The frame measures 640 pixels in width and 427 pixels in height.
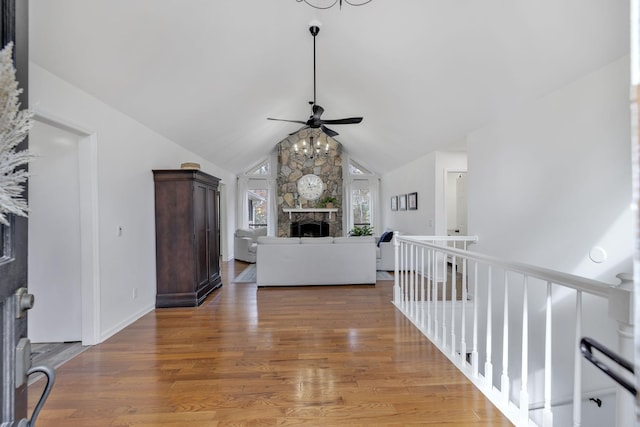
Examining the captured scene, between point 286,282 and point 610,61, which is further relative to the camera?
point 286,282

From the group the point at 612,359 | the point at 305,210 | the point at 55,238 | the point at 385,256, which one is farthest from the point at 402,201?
the point at 612,359

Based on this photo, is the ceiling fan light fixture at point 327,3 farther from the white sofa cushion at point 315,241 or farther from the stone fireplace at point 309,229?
the stone fireplace at point 309,229

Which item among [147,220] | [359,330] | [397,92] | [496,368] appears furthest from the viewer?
[397,92]

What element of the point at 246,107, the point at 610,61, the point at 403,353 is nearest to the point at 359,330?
the point at 403,353

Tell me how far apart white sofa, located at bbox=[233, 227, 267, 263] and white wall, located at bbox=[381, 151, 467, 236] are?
3490 mm

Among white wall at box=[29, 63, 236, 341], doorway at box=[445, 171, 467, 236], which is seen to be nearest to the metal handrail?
white wall at box=[29, 63, 236, 341]

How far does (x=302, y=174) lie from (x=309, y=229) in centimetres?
168

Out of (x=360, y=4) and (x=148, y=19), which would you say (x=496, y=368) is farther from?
(x=148, y=19)

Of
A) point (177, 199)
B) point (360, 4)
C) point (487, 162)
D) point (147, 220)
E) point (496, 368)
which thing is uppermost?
point (360, 4)

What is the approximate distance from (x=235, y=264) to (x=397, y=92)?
4.97 m

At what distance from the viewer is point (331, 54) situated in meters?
3.85

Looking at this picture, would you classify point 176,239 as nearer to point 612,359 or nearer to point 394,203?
point 612,359

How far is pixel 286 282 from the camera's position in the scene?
470cm

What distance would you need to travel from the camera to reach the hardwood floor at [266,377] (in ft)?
5.74
